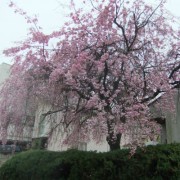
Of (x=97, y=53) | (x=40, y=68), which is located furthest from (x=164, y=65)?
(x=40, y=68)

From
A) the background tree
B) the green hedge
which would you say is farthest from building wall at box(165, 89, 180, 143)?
the green hedge

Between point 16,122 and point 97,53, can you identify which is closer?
point 97,53

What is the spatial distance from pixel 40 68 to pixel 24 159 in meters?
3.41

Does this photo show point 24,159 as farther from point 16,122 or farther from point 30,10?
point 30,10

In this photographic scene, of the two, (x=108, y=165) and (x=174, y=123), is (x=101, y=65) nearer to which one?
(x=108, y=165)

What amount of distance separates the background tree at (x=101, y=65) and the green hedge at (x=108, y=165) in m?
0.66

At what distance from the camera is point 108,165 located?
6883 mm

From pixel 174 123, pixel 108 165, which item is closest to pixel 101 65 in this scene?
pixel 108 165

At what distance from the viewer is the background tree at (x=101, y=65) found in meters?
6.95

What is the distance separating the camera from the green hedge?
645cm

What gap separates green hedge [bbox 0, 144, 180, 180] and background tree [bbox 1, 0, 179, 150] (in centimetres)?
66

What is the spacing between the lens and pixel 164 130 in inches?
441

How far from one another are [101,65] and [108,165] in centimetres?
255

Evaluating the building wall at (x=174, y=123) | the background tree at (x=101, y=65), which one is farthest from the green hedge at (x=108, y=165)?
the building wall at (x=174, y=123)
